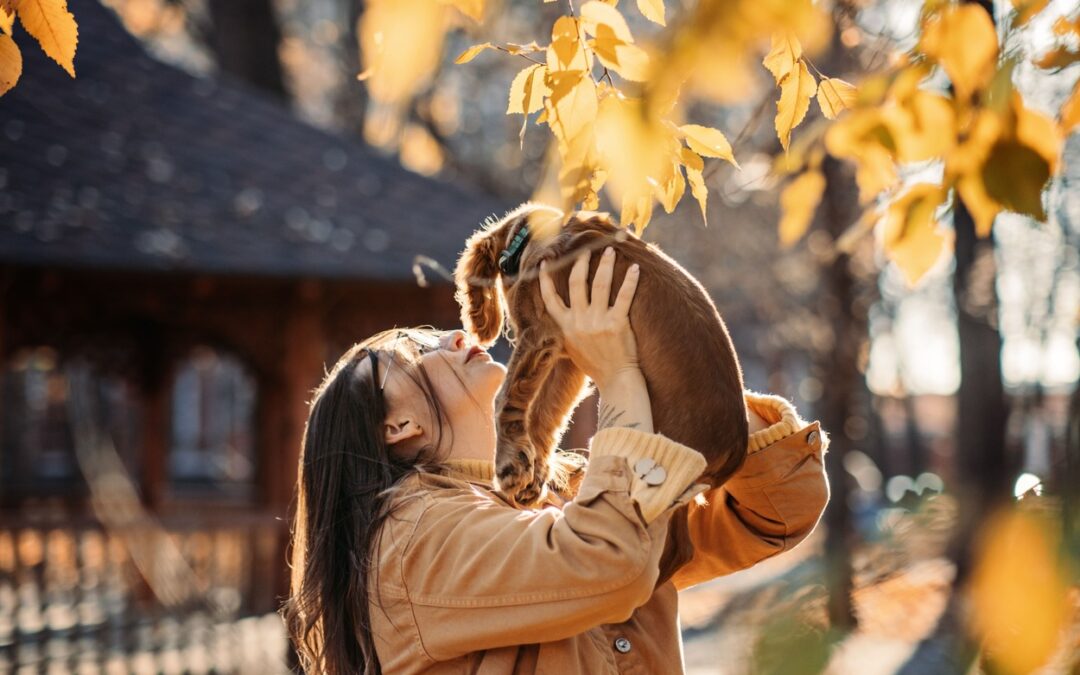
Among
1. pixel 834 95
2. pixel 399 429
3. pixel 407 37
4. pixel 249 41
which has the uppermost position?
pixel 249 41

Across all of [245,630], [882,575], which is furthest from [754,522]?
[245,630]

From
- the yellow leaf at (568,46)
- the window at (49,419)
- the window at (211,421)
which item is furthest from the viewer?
the window at (211,421)

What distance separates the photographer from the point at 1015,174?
1095 mm

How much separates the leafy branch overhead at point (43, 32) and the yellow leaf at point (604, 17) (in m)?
0.86

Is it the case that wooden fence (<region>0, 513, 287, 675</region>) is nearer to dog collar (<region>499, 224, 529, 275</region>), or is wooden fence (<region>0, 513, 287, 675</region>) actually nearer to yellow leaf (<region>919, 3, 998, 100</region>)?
dog collar (<region>499, 224, 529, 275</region>)

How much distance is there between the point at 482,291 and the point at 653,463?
85 cm

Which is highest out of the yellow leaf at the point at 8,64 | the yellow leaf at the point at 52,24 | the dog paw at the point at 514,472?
the yellow leaf at the point at 52,24

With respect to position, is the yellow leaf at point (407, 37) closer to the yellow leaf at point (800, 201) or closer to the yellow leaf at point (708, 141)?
the yellow leaf at point (708, 141)

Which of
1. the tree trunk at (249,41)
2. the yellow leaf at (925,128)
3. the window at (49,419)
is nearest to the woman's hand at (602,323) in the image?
the yellow leaf at (925,128)

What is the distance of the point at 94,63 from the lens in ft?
38.8

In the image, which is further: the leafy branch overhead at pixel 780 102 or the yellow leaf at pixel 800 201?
the yellow leaf at pixel 800 201

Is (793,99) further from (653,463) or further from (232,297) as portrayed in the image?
(232,297)

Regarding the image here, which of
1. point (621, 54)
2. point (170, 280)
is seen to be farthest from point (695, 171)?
point (170, 280)

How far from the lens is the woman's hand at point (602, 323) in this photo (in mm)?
2088
